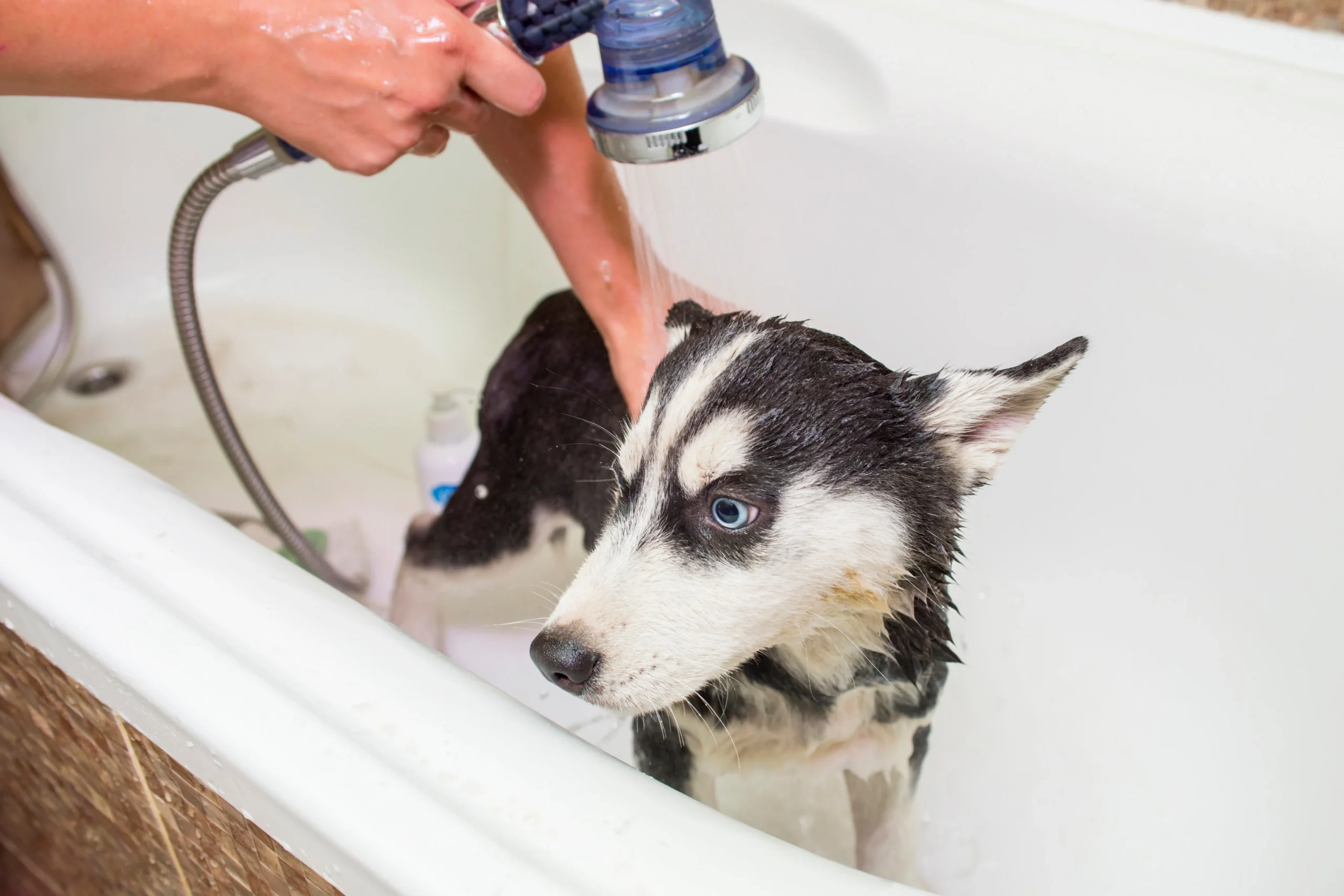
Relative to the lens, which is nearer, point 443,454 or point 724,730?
point 724,730

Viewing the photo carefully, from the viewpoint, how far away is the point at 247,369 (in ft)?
8.67

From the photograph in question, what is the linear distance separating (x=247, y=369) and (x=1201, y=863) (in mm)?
2365

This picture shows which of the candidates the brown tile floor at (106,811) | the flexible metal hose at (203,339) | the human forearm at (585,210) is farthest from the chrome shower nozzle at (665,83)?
the brown tile floor at (106,811)

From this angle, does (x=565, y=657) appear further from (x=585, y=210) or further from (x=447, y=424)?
(x=447, y=424)

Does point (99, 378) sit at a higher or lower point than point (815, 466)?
lower

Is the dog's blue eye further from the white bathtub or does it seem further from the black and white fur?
the white bathtub

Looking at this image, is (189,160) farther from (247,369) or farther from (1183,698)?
(1183,698)

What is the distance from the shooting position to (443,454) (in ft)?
7.23

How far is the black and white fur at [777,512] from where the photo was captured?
3.28ft

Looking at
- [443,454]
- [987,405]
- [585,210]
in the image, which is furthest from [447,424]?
[987,405]

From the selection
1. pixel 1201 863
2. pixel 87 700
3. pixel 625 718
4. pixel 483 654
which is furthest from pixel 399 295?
pixel 1201 863

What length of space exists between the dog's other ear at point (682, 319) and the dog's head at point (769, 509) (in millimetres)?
118

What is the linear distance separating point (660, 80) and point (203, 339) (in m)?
1.24

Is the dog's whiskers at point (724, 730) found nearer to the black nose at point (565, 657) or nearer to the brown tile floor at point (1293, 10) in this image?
the black nose at point (565, 657)
